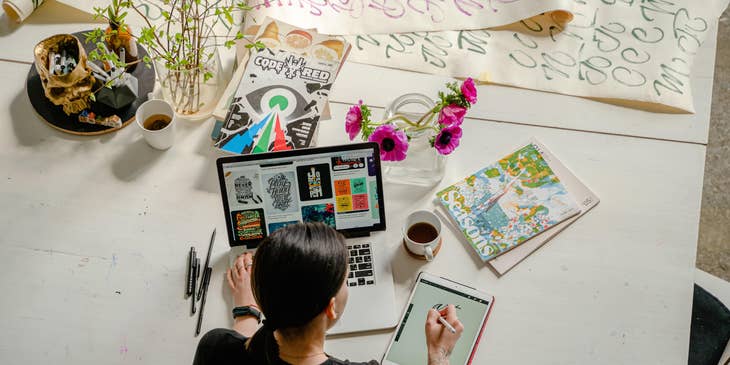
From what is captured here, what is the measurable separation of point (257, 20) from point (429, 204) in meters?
0.54

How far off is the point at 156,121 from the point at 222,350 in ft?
1.62

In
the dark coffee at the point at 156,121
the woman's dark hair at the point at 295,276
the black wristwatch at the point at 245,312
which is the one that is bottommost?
the black wristwatch at the point at 245,312

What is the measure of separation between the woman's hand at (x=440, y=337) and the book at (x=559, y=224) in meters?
0.14

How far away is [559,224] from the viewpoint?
3.83 feet

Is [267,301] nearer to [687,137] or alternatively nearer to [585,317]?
[585,317]

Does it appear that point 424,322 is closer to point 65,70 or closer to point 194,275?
point 194,275

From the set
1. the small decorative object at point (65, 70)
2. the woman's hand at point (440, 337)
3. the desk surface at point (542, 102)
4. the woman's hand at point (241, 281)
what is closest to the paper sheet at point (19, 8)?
the desk surface at point (542, 102)

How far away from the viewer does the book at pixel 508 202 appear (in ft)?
3.77

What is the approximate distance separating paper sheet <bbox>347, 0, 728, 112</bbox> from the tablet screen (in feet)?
1.54

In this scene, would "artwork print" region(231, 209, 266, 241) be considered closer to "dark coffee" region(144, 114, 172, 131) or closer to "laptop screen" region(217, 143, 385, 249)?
"laptop screen" region(217, 143, 385, 249)

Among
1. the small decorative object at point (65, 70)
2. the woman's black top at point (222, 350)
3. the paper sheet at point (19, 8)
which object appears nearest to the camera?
the woman's black top at point (222, 350)

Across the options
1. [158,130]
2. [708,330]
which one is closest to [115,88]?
[158,130]

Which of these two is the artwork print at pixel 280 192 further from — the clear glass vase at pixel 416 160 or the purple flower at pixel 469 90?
the purple flower at pixel 469 90

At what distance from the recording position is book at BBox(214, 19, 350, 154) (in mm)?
1213
